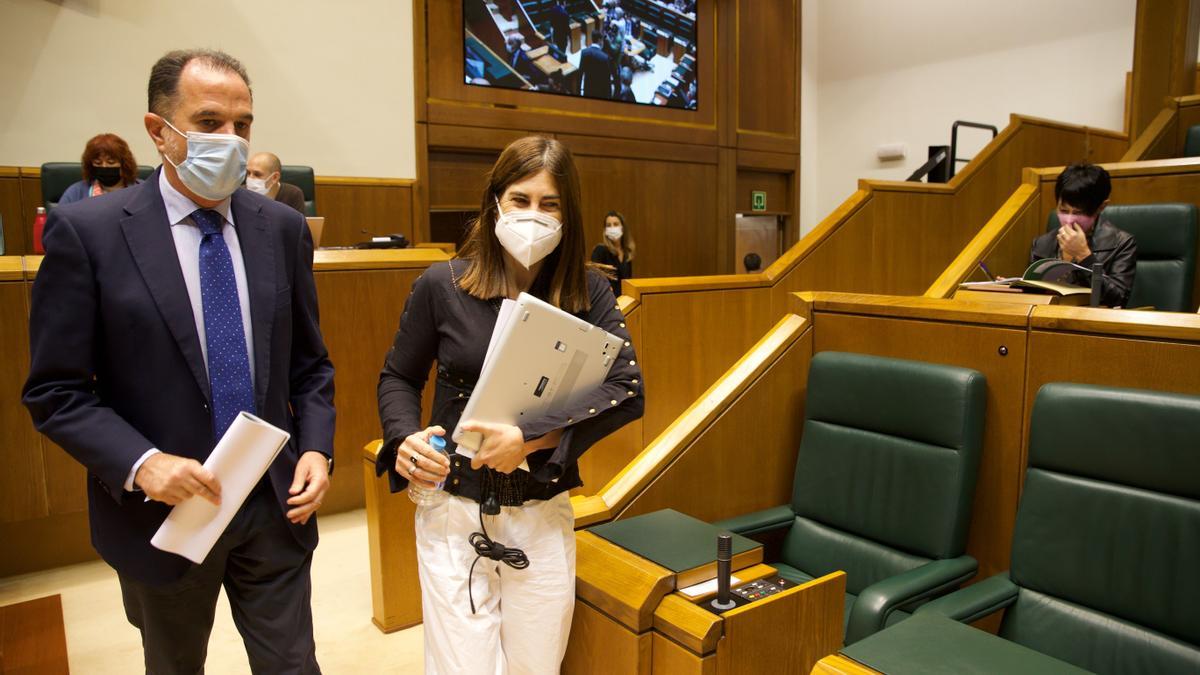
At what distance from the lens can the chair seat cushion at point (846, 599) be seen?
1.57 metres

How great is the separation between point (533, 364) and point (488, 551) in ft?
1.01

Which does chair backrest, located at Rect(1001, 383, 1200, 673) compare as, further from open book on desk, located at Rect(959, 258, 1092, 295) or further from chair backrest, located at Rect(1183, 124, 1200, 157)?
chair backrest, located at Rect(1183, 124, 1200, 157)

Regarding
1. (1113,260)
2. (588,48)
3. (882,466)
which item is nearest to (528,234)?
(882,466)

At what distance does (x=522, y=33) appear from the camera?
6.03 m

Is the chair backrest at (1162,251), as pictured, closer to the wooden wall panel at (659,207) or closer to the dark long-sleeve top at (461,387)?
the dark long-sleeve top at (461,387)

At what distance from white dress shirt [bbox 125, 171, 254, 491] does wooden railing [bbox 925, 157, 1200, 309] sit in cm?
273

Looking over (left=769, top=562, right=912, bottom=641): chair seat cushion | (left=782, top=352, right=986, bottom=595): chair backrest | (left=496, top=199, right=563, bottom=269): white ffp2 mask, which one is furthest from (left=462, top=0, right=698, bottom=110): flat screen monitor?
(left=496, top=199, right=563, bottom=269): white ffp2 mask

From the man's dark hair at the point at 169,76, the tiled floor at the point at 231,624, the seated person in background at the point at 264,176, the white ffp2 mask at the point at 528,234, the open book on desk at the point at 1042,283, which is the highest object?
the seated person in background at the point at 264,176

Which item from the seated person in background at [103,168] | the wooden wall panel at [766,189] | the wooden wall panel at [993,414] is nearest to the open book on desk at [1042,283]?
the wooden wall panel at [993,414]

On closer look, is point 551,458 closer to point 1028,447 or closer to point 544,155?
point 544,155

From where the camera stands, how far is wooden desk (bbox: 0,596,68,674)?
206cm

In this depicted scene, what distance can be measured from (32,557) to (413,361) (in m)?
2.07

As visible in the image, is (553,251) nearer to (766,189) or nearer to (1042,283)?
(1042,283)

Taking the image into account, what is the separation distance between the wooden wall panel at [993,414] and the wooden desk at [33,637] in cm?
224
